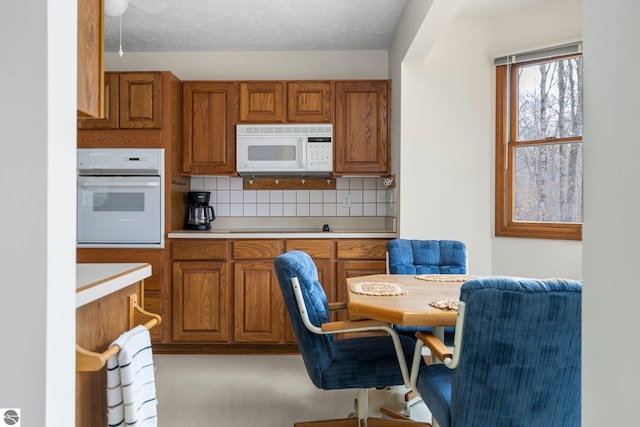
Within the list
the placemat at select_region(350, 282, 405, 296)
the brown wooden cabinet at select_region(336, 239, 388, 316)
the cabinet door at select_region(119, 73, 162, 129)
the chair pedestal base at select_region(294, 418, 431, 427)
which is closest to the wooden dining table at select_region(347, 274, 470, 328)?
the placemat at select_region(350, 282, 405, 296)

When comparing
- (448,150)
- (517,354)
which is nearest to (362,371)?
(517,354)

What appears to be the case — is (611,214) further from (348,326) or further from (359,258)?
(359,258)

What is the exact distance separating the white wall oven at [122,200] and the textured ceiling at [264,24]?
98cm

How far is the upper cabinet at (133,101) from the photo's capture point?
3990 millimetres

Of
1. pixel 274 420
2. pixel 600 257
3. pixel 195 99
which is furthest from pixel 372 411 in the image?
pixel 195 99

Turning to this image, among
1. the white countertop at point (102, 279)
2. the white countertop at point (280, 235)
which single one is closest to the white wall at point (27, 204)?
the white countertop at point (102, 279)

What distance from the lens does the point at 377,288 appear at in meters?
2.39

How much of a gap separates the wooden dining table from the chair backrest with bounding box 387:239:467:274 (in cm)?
28

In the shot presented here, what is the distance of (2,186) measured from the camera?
116cm

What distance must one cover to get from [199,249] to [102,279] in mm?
2382

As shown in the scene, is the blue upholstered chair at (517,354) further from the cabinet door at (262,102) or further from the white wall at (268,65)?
the white wall at (268,65)

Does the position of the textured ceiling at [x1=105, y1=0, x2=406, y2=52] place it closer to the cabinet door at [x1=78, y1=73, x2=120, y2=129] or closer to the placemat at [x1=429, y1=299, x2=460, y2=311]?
the cabinet door at [x1=78, y1=73, x2=120, y2=129]

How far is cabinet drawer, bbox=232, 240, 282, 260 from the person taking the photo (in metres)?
4.00

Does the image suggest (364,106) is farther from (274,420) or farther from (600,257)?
(600,257)
